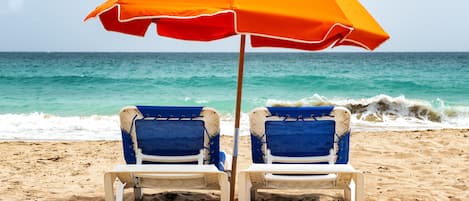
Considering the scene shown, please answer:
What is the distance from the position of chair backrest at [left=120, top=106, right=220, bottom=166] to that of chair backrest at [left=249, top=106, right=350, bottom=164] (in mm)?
328

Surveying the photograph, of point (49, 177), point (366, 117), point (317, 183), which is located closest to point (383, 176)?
point (317, 183)

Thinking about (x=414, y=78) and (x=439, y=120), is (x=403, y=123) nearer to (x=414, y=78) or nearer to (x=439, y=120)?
(x=439, y=120)

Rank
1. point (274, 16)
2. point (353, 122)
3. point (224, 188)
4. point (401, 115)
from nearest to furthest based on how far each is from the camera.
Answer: point (274, 16) < point (224, 188) < point (353, 122) < point (401, 115)

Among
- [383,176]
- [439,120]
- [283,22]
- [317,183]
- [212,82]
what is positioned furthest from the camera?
[212,82]

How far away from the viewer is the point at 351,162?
711 centimetres

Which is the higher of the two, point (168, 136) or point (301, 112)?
point (301, 112)

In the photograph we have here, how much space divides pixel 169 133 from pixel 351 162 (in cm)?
340

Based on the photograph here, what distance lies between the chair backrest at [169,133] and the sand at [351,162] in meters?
0.79

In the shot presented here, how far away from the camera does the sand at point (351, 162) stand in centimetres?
530

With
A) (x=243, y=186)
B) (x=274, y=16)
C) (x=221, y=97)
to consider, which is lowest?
(x=221, y=97)

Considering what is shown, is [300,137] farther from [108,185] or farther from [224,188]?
[108,185]

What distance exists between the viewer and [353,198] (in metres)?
4.12

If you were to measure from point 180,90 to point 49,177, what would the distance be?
16.5m

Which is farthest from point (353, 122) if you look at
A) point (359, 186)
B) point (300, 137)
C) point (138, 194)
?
point (359, 186)
